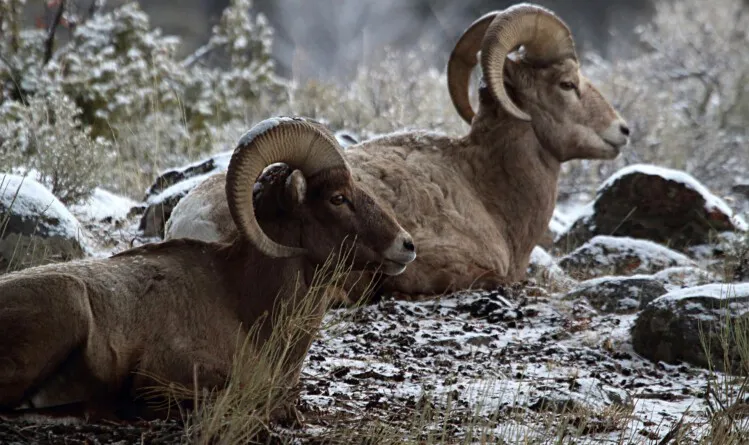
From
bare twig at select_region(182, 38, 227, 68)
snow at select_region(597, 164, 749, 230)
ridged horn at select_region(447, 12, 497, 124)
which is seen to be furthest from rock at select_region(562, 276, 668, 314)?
bare twig at select_region(182, 38, 227, 68)

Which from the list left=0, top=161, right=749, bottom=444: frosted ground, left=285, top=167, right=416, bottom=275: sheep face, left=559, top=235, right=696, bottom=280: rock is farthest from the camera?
left=559, top=235, right=696, bottom=280: rock

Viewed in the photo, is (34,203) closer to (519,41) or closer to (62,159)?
(62,159)

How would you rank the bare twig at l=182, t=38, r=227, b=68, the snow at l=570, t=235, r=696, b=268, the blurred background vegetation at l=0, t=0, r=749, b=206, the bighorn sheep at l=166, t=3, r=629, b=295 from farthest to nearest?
the bare twig at l=182, t=38, r=227, b=68
the blurred background vegetation at l=0, t=0, r=749, b=206
the snow at l=570, t=235, r=696, b=268
the bighorn sheep at l=166, t=3, r=629, b=295

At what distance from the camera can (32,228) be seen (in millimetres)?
6766

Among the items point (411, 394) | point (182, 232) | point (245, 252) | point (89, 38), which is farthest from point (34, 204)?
point (89, 38)

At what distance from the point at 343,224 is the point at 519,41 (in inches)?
146

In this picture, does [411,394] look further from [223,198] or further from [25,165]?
[25,165]

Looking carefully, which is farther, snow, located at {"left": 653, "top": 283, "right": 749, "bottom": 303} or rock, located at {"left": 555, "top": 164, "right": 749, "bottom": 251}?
rock, located at {"left": 555, "top": 164, "right": 749, "bottom": 251}

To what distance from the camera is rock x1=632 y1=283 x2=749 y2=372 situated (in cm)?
609

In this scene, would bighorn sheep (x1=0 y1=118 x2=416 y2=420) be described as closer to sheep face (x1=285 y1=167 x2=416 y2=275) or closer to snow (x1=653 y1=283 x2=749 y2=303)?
sheep face (x1=285 y1=167 x2=416 y2=275)

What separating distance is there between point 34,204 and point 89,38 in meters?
9.09

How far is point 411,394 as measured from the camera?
5090 mm

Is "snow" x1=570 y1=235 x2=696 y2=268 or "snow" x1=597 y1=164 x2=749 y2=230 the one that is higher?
"snow" x1=597 y1=164 x2=749 y2=230

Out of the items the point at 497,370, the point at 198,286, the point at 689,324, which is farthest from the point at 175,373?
the point at 689,324
